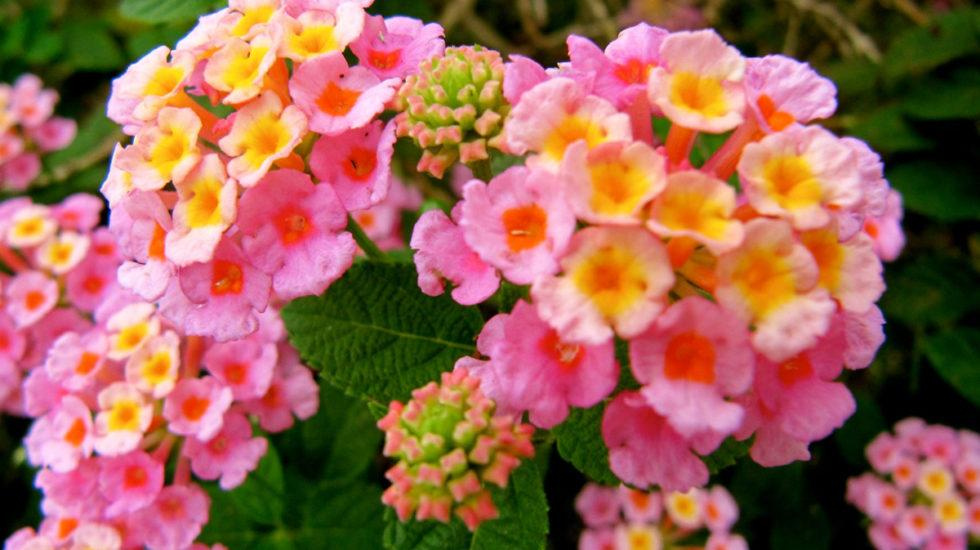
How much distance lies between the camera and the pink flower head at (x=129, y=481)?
1631mm

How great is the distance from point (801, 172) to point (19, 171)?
8.13 ft

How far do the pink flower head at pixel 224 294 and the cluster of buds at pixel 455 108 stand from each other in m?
0.33

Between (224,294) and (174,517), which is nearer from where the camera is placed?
(224,294)

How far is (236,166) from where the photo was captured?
1299mm

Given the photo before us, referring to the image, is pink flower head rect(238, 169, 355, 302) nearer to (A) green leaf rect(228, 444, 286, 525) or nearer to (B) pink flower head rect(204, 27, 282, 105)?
(B) pink flower head rect(204, 27, 282, 105)

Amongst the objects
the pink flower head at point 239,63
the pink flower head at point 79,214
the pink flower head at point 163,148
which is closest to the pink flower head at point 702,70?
the pink flower head at point 239,63

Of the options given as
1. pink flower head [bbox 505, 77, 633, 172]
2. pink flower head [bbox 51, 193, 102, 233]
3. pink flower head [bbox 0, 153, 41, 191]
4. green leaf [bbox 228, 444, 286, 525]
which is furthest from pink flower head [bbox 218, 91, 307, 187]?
pink flower head [bbox 0, 153, 41, 191]

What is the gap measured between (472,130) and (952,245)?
7.51ft

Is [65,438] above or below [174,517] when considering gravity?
above

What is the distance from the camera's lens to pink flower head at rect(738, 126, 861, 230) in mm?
1132

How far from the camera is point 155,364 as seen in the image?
1.66 metres

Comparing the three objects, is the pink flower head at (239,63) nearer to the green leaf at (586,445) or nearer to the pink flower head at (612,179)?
the pink flower head at (612,179)

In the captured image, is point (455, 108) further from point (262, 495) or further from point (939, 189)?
point (939, 189)

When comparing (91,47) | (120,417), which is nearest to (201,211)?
(120,417)
